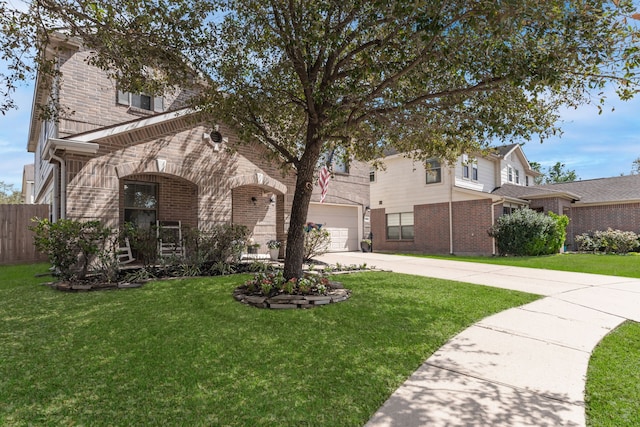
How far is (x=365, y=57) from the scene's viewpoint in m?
6.11

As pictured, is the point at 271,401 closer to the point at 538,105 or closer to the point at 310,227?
the point at 538,105

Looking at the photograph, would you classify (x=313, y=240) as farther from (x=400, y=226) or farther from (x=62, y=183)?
(x=400, y=226)

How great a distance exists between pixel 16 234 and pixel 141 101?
253 inches

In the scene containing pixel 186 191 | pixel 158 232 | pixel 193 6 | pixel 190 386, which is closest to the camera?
pixel 190 386

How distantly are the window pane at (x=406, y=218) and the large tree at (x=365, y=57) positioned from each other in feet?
39.1

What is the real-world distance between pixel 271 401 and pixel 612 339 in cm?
417

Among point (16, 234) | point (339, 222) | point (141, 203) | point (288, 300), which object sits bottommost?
point (288, 300)

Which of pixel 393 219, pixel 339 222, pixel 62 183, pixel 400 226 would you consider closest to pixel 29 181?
pixel 62 183

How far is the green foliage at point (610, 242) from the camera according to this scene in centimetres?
1622

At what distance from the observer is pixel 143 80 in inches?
254

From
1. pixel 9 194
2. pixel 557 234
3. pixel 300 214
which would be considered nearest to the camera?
pixel 300 214

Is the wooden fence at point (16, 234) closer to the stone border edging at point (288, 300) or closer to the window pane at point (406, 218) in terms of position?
the stone border edging at point (288, 300)

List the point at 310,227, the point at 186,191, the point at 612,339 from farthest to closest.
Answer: the point at 310,227 < the point at 186,191 < the point at 612,339

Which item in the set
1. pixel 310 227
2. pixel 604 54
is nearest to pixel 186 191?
pixel 310 227
